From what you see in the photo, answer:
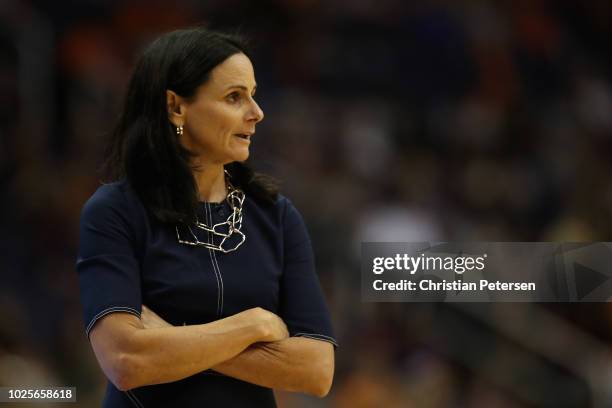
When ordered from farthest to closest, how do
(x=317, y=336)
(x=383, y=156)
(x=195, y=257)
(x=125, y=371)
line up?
(x=383, y=156) < (x=317, y=336) < (x=195, y=257) < (x=125, y=371)

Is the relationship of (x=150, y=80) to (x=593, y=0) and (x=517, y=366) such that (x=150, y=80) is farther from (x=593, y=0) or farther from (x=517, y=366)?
(x=593, y=0)

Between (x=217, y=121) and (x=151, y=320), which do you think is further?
(x=217, y=121)

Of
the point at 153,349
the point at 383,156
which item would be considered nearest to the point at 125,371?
the point at 153,349

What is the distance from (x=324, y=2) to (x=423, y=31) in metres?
0.65

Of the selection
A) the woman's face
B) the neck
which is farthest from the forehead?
the neck

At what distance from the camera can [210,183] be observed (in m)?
1.87

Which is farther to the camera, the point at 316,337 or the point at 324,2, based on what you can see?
the point at 324,2

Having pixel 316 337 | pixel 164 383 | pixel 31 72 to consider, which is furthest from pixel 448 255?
pixel 31 72

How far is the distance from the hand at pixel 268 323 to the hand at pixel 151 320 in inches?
6.4

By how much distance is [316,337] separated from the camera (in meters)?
1.84

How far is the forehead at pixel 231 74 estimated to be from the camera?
1.81m

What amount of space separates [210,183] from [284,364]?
40 cm

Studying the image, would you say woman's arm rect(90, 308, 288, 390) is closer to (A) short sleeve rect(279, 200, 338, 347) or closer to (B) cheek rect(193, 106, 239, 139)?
(A) short sleeve rect(279, 200, 338, 347)

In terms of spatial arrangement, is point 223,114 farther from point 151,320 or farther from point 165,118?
point 151,320
